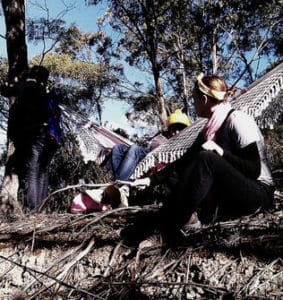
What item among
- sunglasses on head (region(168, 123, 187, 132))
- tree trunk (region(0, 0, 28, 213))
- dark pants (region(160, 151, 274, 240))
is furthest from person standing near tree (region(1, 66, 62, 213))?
dark pants (region(160, 151, 274, 240))

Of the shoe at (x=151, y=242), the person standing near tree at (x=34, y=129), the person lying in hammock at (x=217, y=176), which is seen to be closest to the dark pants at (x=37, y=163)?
the person standing near tree at (x=34, y=129)

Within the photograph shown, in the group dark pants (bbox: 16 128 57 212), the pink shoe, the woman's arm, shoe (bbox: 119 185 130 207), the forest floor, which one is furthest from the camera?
dark pants (bbox: 16 128 57 212)

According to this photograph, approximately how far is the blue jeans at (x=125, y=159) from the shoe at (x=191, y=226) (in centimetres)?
139

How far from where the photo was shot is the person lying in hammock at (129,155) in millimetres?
3438

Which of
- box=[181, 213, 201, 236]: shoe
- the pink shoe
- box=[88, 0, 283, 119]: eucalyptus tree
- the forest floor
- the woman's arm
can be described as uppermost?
box=[88, 0, 283, 119]: eucalyptus tree

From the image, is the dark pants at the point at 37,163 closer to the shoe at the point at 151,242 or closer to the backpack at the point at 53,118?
the backpack at the point at 53,118

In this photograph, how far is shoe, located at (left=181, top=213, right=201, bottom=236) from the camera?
6.33 feet

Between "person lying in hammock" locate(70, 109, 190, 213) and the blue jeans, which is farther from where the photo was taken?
the blue jeans

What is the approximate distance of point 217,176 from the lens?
1.87m

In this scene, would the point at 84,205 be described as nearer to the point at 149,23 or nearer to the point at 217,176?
the point at 217,176

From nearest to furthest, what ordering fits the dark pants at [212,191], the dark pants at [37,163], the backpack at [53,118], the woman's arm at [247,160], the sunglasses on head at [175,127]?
the dark pants at [212,191], the woman's arm at [247,160], the dark pants at [37,163], the backpack at [53,118], the sunglasses on head at [175,127]

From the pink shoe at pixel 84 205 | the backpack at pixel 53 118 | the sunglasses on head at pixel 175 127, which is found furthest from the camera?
the sunglasses on head at pixel 175 127

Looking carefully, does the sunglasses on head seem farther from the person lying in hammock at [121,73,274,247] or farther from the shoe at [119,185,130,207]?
the person lying in hammock at [121,73,274,247]

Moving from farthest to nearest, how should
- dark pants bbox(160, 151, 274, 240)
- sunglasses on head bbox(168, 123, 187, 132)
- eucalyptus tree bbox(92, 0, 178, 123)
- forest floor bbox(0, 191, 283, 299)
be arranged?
eucalyptus tree bbox(92, 0, 178, 123) < sunglasses on head bbox(168, 123, 187, 132) < dark pants bbox(160, 151, 274, 240) < forest floor bbox(0, 191, 283, 299)
